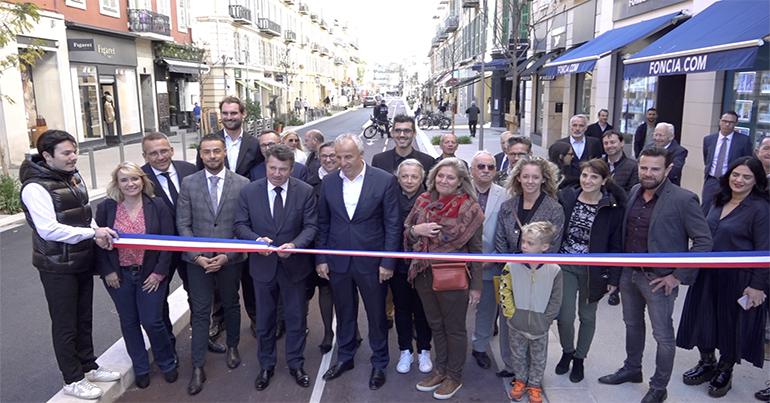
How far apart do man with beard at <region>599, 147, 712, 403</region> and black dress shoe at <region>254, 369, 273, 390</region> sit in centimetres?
291

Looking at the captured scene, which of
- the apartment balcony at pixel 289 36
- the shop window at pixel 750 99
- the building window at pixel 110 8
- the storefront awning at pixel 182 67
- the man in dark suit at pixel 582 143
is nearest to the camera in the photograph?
the man in dark suit at pixel 582 143

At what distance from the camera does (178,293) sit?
6379mm

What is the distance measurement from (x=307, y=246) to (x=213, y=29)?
36.5 metres

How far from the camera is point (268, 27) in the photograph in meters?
46.7

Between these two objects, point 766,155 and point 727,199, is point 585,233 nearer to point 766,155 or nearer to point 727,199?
point 727,199

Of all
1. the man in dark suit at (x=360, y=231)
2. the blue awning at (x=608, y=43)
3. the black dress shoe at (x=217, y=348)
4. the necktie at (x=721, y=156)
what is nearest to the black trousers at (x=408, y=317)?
the man in dark suit at (x=360, y=231)

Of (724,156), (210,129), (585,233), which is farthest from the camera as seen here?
(210,129)

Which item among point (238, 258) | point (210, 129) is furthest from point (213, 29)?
point (238, 258)

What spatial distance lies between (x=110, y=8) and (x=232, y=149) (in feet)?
74.0

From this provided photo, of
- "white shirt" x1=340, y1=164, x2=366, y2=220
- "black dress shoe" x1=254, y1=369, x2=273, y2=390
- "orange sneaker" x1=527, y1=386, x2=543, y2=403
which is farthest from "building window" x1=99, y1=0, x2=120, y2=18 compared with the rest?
"orange sneaker" x1=527, y1=386, x2=543, y2=403

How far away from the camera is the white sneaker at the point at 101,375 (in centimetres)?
425

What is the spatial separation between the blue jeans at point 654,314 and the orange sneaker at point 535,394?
2.66 feet

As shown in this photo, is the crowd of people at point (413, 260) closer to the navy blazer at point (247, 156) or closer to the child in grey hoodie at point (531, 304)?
the child in grey hoodie at point (531, 304)

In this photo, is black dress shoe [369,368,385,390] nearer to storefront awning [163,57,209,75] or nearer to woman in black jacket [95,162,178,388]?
woman in black jacket [95,162,178,388]
